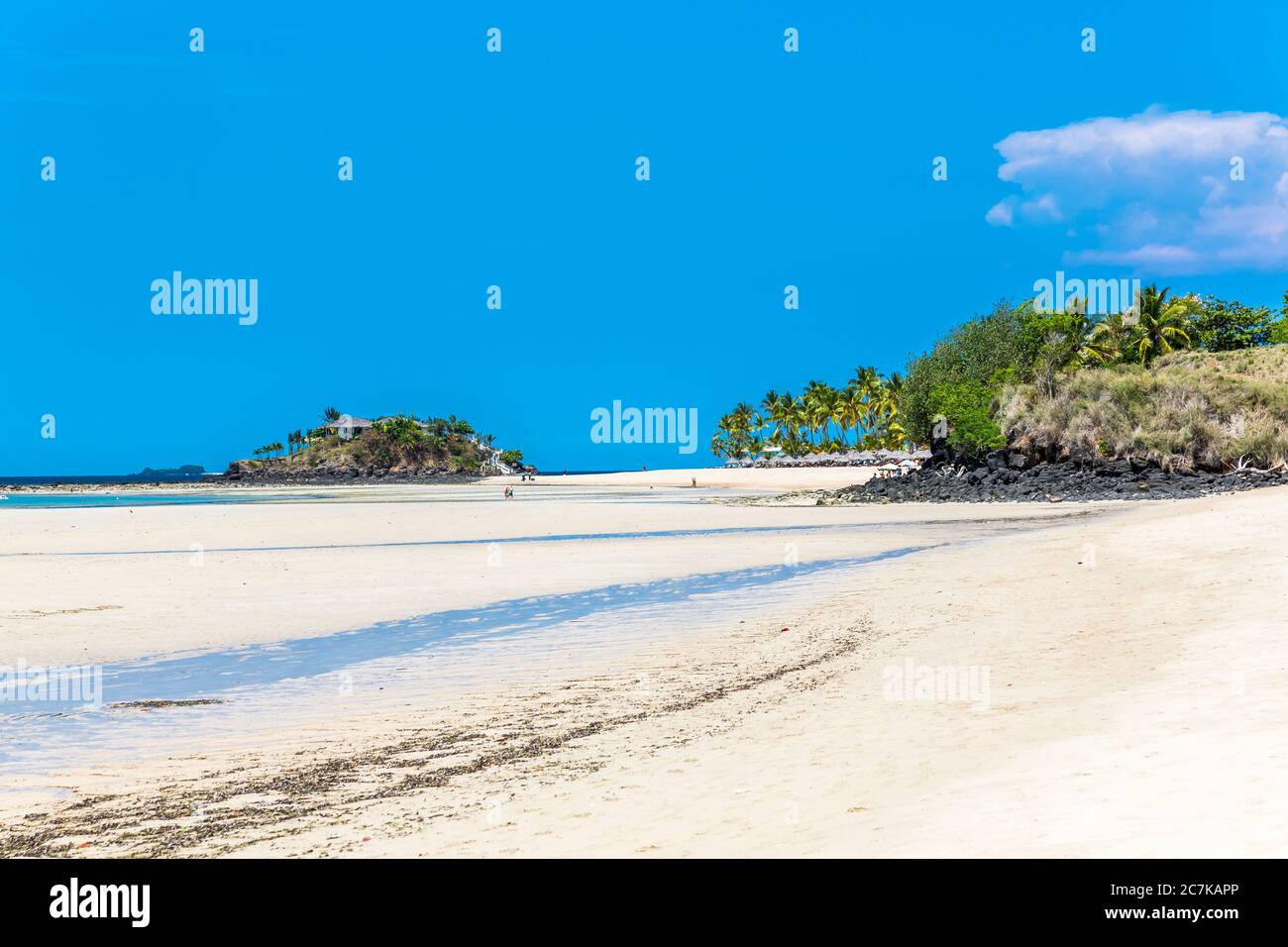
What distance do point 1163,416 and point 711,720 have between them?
5585 centimetres

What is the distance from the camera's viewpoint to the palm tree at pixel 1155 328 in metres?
81.6

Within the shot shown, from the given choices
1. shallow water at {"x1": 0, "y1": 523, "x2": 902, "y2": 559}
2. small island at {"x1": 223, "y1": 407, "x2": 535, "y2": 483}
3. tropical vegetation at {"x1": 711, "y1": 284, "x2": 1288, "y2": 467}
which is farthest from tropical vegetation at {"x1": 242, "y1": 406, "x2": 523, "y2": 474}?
shallow water at {"x1": 0, "y1": 523, "x2": 902, "y2": 559}

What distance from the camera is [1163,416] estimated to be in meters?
56.1

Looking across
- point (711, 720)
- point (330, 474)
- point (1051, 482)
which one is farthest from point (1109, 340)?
point (330, 474)

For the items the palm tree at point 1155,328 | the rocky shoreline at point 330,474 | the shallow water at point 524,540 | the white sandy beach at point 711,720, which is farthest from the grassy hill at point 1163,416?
the rocky shoreline at point 330,474

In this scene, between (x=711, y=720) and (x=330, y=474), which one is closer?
(x=711, y=720)

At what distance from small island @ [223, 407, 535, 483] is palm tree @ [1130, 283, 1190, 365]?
113 m

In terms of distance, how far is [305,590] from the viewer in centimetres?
1905

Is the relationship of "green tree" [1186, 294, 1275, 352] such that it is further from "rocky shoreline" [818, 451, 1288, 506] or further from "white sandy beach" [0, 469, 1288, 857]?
"white sandy beach" [0, 469, 1288, 857]

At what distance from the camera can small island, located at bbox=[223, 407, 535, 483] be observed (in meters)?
176

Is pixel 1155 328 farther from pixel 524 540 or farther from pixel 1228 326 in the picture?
pixel 524 540

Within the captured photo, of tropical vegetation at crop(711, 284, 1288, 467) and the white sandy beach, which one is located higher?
tropical vegetation at crop(711, 284, 1288, 467)

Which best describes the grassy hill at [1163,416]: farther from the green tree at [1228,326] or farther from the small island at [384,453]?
the small island at [384,453]
